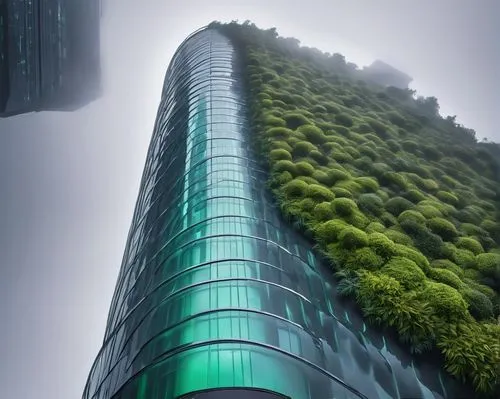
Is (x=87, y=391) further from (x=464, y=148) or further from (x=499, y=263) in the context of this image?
(x=464, y=148)

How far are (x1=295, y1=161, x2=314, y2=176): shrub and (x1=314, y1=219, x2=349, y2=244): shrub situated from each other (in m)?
2.74

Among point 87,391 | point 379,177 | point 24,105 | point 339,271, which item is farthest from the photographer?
point 24,105

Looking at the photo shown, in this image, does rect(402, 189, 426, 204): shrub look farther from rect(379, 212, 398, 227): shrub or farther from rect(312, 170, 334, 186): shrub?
rect(312, 170, 334, 186): shrub

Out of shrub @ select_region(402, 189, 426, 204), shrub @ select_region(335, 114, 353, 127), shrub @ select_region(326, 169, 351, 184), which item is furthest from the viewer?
shrub @ select_region(335, 114, 353, 127)

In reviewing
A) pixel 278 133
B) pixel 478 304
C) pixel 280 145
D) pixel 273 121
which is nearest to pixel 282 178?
pixel 280 145

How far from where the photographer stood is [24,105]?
44.5 m

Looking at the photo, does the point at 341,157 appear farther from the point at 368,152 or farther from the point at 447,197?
the point at 447,197

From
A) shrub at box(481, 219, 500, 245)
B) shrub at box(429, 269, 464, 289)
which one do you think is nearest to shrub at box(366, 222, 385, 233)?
shrub at box(429, 269, 464, 289)

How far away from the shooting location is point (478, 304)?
9.59 meters

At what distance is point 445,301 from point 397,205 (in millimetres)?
4256

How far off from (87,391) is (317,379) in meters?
6.09

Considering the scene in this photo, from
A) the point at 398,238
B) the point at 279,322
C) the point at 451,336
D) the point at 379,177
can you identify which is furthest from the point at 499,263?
the point at 279,322

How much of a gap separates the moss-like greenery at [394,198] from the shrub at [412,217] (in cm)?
4

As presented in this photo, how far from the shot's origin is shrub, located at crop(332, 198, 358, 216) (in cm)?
1241
